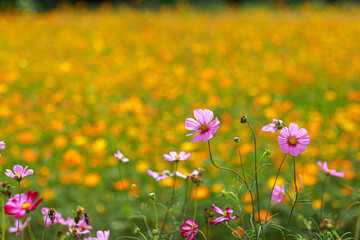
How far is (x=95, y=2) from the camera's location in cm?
1317

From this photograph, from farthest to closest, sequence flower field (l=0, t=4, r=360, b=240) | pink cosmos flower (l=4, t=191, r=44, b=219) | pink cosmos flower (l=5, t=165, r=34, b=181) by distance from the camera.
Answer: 1. flower field (l=0, t=4, r=360, b=240)
2. pink cosmos flower (l=5, t=165, r=34, b=181)
3. pink cosmos flower (l=4, t=191, r=44, b=219)

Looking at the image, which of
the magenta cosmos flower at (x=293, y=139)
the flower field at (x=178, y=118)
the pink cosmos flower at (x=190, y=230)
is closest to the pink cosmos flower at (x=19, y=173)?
the flower field at (x=178, y=118)

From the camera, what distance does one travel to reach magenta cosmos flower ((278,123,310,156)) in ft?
2.69

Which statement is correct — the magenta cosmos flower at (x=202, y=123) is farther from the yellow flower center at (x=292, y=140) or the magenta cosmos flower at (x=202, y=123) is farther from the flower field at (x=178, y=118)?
the yellow flower center at (x=292, y=140)

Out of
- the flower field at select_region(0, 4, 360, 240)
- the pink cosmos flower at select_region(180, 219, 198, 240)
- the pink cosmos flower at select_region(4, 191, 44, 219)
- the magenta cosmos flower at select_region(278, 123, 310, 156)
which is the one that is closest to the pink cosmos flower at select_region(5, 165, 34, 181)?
the pink cosmos flower at select_region(4, 191, 44, 219)

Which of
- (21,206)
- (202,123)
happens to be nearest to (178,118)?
(202,123)

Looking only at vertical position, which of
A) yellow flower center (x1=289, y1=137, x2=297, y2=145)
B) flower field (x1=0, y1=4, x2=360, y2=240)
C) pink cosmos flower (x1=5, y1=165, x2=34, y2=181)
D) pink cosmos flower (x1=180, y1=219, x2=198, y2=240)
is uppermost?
yellow flower center (x1=289, y1=137, x2=297, y2=145)

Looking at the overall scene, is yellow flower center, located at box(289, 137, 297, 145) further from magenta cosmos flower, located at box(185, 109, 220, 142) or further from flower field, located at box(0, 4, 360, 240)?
magenta cosmos flower, located at box(185, 109, 220, 142)

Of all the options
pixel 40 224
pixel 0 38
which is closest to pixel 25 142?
pixel 40 224

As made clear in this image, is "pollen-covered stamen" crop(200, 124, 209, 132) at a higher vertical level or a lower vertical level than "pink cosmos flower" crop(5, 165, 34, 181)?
higher

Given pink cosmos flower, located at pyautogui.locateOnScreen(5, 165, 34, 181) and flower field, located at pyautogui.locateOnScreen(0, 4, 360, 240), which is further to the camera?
flower field, located at pyautogui.locateOnScreen(0, 4, 360, 240)

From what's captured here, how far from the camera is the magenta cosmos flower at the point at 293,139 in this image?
2.69 feet

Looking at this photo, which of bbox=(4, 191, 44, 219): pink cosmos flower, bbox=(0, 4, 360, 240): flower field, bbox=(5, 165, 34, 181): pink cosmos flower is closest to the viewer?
bbox=(4, 191, 44, 219): pink cosmos flower

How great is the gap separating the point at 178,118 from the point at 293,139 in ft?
7.73
